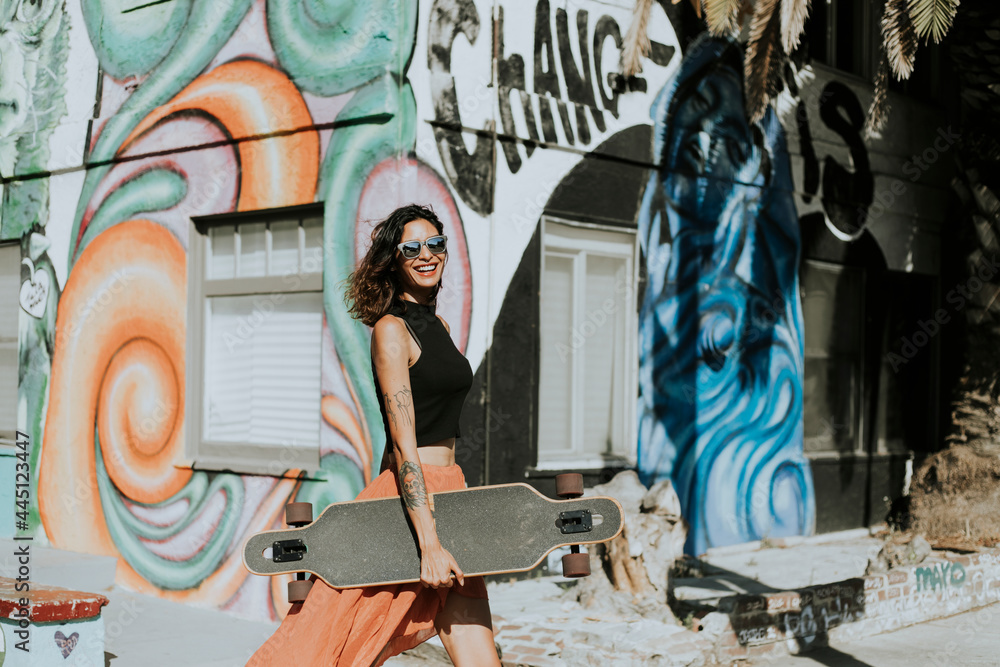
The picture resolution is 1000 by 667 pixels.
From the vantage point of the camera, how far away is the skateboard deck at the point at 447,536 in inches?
135

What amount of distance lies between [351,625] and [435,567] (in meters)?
0.35

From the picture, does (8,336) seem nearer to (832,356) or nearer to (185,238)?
(185,238)

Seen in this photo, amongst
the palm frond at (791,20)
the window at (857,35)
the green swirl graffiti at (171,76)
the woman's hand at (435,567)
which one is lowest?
the woman's hand at (435,567)

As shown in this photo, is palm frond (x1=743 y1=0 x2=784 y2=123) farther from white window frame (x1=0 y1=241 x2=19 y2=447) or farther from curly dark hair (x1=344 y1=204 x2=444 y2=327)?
white window frame (x1=0 y1=241 x2=19 y2=447)

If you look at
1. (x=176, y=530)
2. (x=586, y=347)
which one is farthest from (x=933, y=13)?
(x=176, y=530)

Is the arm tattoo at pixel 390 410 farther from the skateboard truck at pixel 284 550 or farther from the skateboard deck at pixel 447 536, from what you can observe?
the skateboard truck at pixel 284 550

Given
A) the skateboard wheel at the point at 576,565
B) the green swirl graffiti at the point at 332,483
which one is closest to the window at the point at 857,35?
the green swirl graffiti at the point at 332,483

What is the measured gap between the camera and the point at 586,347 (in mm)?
8562

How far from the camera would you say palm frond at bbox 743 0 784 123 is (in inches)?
334

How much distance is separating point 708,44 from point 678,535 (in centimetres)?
455

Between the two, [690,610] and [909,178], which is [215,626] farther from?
[909,178]

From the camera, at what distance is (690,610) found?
6.62 metres

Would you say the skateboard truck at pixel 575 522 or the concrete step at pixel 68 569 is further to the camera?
the concrete step at pixel 68 569

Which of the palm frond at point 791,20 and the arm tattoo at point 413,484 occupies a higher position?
the palm frond at point 791,20
